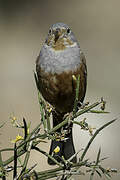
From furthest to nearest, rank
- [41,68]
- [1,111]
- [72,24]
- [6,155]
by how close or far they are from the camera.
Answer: [72,24] → [1,111] → [6,155] → [41,68]

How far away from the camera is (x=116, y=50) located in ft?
30.0

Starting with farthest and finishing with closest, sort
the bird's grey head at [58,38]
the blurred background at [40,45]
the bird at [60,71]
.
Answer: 1. the blurred background at [40,45]
2. the bird's grey head at [58,38]
3. the bird at [60,71]

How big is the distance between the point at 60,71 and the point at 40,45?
6.41 metres

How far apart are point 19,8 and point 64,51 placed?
6938 mm

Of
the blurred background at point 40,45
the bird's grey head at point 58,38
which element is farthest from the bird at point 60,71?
the blurred background at point 40,45

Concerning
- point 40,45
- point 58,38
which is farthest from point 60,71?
point 40,45

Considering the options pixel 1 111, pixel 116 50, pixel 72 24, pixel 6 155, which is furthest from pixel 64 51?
pixel 72 24

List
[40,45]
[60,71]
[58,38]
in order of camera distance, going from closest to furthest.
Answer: [60,71] → [58,38] → [40,45]

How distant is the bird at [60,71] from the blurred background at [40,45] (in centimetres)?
296

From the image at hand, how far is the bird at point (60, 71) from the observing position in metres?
3.14

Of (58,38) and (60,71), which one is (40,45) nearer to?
(58,38)

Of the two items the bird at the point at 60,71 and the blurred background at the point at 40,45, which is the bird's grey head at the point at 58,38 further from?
the blurred background at the point at 40,45

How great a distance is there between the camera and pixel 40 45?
31.0 feet

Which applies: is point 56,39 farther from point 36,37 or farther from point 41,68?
point 36,37
